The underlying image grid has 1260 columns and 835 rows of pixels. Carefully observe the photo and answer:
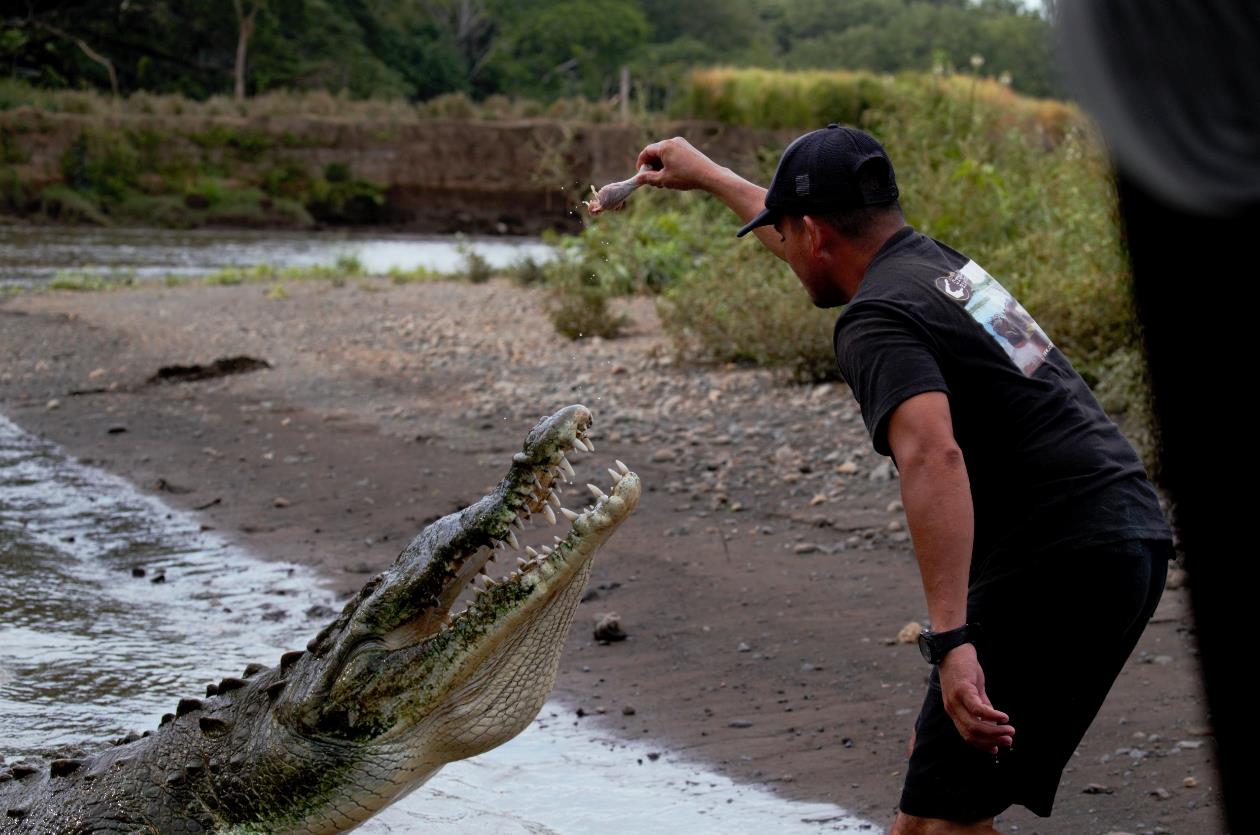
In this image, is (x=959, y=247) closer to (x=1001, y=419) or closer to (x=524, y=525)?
(x=524, y=525)

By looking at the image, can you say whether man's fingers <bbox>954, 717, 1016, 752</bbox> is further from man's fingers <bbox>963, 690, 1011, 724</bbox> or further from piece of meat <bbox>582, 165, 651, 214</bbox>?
piece of meat <bbox>582, 165, 651, 214</bbox>

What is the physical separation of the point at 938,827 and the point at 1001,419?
2.95 ft

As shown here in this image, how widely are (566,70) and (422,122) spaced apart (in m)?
22.2

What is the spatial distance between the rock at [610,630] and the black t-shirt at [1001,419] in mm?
3104

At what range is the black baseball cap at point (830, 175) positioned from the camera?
3084 mm

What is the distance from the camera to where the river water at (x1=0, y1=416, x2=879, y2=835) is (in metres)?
4.52

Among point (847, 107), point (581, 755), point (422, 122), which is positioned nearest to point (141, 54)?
point (422, 122)

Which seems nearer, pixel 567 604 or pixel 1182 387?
pixel 1182 387

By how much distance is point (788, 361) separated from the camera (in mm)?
9680

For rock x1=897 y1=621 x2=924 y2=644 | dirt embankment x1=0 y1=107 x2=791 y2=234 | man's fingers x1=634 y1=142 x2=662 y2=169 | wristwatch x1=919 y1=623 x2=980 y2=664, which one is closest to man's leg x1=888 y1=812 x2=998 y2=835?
wristwatch x1=919 y1=623 x2=980 y2=664

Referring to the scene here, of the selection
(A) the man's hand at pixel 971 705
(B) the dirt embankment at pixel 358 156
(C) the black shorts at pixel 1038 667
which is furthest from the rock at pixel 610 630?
(B) the dirt embankment at pixel 358 156

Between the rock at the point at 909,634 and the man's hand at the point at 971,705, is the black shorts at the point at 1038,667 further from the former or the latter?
the rock at the point at 909,634

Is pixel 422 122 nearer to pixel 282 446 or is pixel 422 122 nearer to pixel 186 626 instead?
pixel 282 446

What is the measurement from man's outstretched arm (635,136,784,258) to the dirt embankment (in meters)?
35.9
